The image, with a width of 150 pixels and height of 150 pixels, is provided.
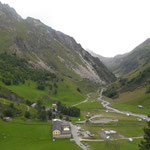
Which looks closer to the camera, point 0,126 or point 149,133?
point 149,133

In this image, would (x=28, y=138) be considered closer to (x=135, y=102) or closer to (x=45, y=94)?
(x=45, y=94)

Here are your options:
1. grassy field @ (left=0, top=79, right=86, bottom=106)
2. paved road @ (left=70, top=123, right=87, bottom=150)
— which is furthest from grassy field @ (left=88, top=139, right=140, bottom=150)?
grassy field @ (left=0, top=79, right=86, bottom=106)

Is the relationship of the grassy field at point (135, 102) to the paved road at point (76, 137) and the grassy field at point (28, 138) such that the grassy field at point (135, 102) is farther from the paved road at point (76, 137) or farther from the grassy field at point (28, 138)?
the grassy field at point (28, 138)

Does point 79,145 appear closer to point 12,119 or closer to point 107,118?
point 12,119

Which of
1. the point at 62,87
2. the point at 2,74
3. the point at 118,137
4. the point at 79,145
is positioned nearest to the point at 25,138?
the point at 79,145

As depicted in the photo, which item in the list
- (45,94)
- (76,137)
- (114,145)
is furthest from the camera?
(45,94)

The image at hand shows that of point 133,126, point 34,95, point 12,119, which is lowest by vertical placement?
point 133,126

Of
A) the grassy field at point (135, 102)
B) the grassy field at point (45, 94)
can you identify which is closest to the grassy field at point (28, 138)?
the grassy field at point (45, 94)

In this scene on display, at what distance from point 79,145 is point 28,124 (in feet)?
99.8

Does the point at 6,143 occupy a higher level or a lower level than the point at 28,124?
lower

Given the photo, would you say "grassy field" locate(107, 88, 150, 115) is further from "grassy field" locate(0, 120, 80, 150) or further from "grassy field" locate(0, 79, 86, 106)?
"grassy field" locate(0, 120, 80, 150)

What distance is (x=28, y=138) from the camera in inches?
2753

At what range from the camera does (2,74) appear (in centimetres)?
15088

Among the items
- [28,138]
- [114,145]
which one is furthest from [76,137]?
[28,138]
